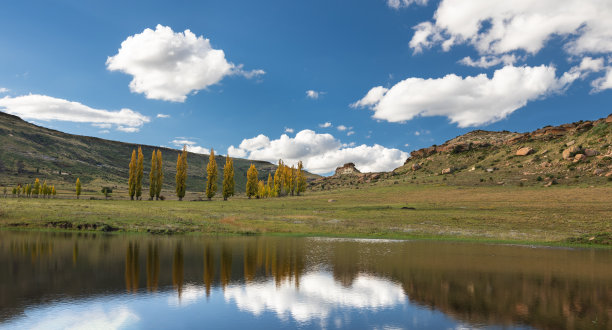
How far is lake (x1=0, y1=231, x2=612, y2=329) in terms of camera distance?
13.3 meters

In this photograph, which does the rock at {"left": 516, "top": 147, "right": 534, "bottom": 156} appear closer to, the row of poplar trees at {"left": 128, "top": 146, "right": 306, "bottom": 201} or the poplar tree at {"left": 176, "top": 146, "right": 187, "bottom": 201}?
the row of poplar trees at {"left": 128, "top": 146, "right": 306, "bottom": 201}

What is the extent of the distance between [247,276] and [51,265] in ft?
41.9

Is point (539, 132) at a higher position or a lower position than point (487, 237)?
higher

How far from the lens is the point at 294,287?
18.2 metres

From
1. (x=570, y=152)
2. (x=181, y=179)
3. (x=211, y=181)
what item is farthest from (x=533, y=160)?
(x=181, y=179)

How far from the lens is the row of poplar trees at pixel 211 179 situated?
335 feet

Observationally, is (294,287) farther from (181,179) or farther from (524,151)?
(524,151)

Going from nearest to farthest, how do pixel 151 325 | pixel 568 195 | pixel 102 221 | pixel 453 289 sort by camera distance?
pixel 151 325 < pixel 453 289 < pixel 102 221 < pixel 568 195

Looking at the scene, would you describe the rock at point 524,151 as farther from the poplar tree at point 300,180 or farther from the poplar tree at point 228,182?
the poplar tree at point 228,182

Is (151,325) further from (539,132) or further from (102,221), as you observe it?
(539,132)

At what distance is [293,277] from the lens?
67.3 ft

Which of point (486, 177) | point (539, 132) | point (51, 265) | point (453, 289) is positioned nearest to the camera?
point (453, 289)

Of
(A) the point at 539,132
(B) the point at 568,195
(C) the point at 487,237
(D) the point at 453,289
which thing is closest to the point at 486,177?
(B) the point at 568,195

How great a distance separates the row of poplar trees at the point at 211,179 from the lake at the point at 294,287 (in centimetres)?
7328
